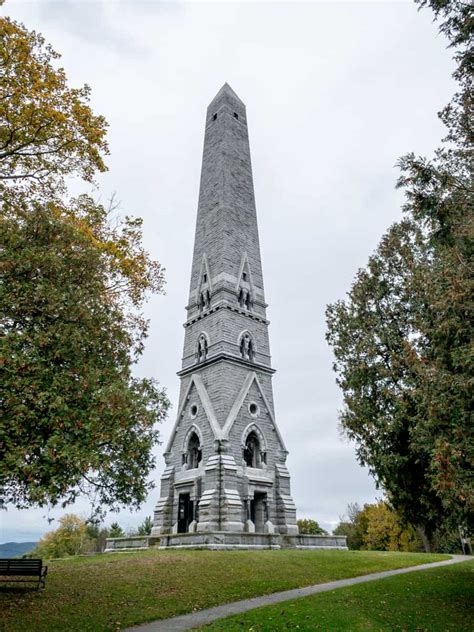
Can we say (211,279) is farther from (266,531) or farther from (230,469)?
(266,531)

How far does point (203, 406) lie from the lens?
27141 millimetres

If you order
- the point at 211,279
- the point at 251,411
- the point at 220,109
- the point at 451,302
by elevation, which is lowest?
the point at 451,302

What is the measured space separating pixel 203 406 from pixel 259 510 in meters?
6.77

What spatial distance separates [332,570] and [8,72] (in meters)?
19.0

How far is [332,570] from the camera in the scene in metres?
16.6

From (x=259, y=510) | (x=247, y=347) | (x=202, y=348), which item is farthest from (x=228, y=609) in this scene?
(x=202, y=348)

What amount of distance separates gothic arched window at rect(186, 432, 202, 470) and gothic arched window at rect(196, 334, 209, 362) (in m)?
5.00

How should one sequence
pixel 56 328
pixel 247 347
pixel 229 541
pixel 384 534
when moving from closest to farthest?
pixel 56 328 → pixel 229 541 → pixel 247 347 → pixel 384 534

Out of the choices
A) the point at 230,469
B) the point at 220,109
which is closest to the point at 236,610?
the point at 230,469

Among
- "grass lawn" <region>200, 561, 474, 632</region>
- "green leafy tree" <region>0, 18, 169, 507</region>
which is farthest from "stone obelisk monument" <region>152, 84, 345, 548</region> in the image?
"green leafy tree" <region>0, 18, 169, 507</region>

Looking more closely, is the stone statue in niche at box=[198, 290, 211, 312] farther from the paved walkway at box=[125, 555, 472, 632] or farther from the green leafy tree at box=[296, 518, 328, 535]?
the green leafy tree at box=[296, 518, 328, 535]

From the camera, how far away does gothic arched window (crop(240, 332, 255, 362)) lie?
1166 inches

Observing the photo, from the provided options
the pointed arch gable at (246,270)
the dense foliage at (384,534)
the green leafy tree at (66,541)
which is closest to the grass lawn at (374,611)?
the pointed arch gable at (246,270)

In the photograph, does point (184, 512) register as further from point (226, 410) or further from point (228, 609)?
point (228, 609)
